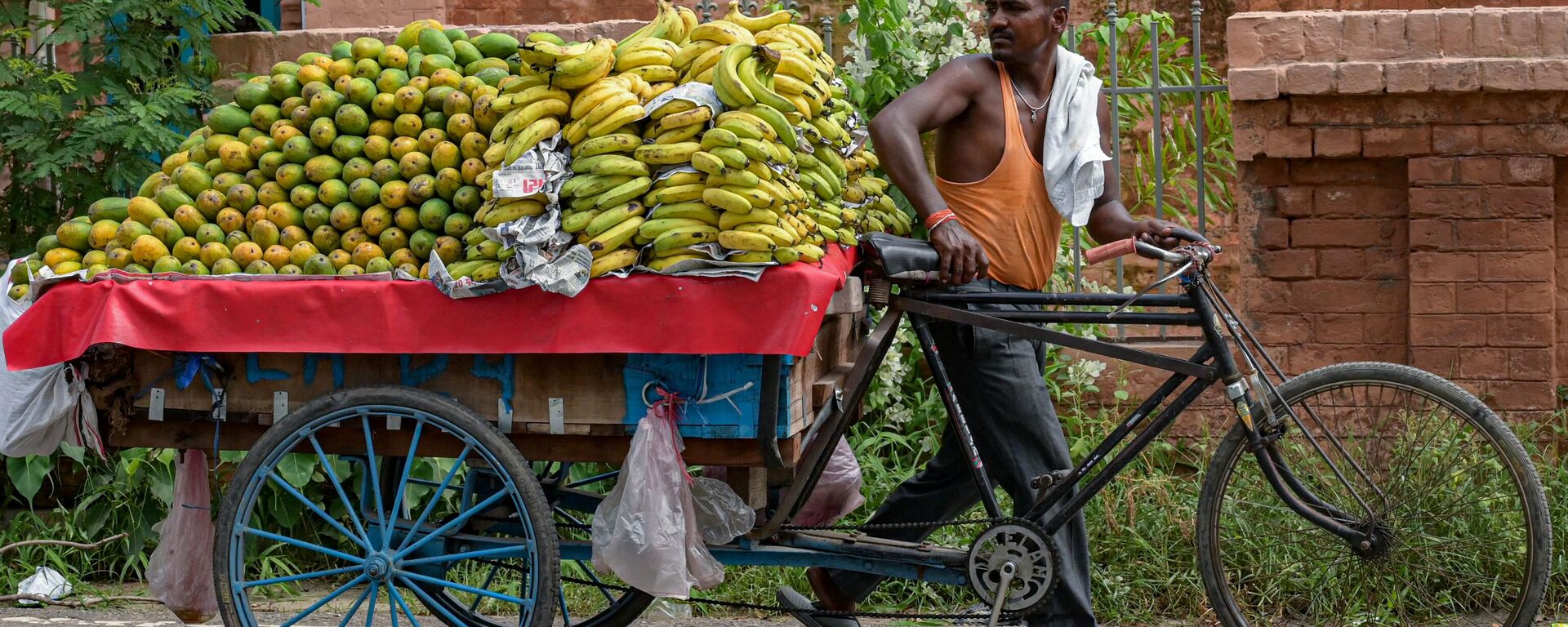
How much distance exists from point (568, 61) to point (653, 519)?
1095 mm

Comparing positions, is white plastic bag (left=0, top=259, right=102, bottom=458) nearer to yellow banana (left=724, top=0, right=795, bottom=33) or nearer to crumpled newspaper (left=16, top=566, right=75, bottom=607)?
crumpled newspaper (left=16, top=566, right=75, bottom=607)

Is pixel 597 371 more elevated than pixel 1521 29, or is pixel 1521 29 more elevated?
pixel 1521 29

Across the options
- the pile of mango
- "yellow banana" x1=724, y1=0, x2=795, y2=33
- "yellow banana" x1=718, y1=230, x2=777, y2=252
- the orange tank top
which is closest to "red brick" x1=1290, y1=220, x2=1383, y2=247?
the orange tank top

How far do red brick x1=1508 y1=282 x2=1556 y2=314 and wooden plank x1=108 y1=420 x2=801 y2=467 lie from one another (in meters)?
3.08

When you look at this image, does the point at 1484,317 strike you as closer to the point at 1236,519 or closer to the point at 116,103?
the point at 1236,519

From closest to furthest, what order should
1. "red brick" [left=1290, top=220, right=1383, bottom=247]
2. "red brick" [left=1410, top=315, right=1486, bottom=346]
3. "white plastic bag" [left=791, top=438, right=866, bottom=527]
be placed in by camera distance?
1. "white plastic bag" [left=791, top=438, right=866, bottom=527]
2. "red brick" [left=1410, top=315, right=1486, bottom=346]
3. "red brick" [left=1290, top=220, right=1383, bottom=247]

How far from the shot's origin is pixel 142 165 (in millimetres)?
5262

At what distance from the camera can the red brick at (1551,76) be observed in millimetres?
4742

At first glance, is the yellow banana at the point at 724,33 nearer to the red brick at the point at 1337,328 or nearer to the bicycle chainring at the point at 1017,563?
the bicycle chainring at the point at 1017,563

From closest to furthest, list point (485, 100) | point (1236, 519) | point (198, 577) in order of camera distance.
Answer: point (485, 100), point (198, 577), point (1236, 519)

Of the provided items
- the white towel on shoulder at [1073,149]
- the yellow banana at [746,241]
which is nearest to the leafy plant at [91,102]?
the yellow banana at [746,241]

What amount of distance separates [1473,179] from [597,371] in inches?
135

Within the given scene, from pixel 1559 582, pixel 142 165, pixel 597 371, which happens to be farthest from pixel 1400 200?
pixel 142 165

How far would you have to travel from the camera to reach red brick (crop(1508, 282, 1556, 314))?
4848mm
